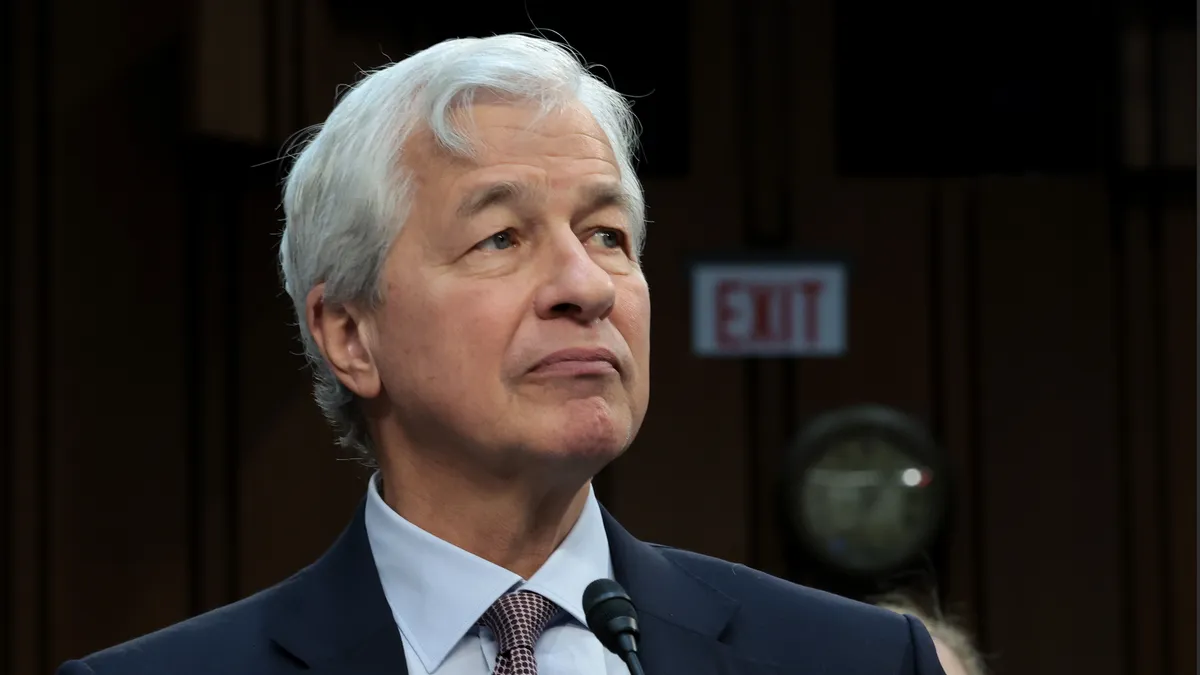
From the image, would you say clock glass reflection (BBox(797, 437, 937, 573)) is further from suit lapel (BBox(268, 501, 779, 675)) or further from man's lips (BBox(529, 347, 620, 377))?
man's lips (BBox(529, 347, 620, 377))

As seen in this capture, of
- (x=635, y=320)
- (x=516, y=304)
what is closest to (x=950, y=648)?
(x=635, y=320)

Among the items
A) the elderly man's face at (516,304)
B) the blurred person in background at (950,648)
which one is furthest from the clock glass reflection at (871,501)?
the elderly man's face at (516,304)

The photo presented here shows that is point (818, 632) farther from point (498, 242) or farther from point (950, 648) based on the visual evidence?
point (950, 648)

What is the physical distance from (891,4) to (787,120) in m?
0.34

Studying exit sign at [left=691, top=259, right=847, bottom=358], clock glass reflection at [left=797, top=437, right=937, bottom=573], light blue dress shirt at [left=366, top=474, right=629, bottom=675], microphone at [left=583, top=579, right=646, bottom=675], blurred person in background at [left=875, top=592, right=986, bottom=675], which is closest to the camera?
microphone at [left=583, top=579, right=646, bottom=675]

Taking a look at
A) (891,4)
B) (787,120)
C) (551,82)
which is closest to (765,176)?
(787,120)

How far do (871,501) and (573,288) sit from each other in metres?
1.84

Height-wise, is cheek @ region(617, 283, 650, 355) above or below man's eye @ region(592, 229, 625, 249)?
below

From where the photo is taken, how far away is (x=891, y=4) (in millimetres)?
3330

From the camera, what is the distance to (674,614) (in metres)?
1.46

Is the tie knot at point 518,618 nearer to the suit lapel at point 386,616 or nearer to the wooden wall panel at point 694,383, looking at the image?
the suit lapel at point 386,616

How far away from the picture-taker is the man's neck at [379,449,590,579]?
144 centimetres

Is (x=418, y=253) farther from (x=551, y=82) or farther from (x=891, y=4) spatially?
(x=891, y=4)

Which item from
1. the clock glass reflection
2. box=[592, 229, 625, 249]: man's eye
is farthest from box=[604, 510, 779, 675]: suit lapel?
the clock glass reflection
